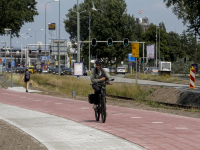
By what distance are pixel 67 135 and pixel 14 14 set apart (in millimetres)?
43850

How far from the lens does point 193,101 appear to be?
22.8 meters

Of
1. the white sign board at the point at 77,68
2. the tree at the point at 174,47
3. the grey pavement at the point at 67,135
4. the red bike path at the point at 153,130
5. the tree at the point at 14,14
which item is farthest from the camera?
the tree at the point at 174,47

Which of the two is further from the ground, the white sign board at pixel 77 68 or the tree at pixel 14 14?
the tree at pixel 14 14

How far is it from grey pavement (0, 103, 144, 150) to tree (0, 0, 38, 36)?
130ft

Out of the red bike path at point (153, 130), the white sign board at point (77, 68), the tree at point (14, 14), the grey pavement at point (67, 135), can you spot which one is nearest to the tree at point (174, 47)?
the tree at point (14, 14)

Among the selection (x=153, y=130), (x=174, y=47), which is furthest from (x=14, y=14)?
(x=174, y=47)

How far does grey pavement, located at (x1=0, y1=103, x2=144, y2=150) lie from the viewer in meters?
8.65

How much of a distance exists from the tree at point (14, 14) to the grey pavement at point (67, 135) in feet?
130

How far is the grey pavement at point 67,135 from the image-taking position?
28.4 ft

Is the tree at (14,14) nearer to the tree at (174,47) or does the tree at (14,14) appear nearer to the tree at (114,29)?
the tree at (114,29)

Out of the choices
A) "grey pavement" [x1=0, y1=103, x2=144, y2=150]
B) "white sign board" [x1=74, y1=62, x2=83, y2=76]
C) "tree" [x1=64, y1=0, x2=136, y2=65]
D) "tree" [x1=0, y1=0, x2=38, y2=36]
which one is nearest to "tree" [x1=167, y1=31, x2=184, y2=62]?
"tree" [x1=64, y1=0, x2=136, y2=65]

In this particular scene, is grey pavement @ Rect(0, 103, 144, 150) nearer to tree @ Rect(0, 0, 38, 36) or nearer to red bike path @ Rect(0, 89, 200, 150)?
red bike path @ Rect(0, 89, 200, 150)

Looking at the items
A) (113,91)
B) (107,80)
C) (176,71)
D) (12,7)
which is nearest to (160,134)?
(107,80)

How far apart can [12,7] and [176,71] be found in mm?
39375
